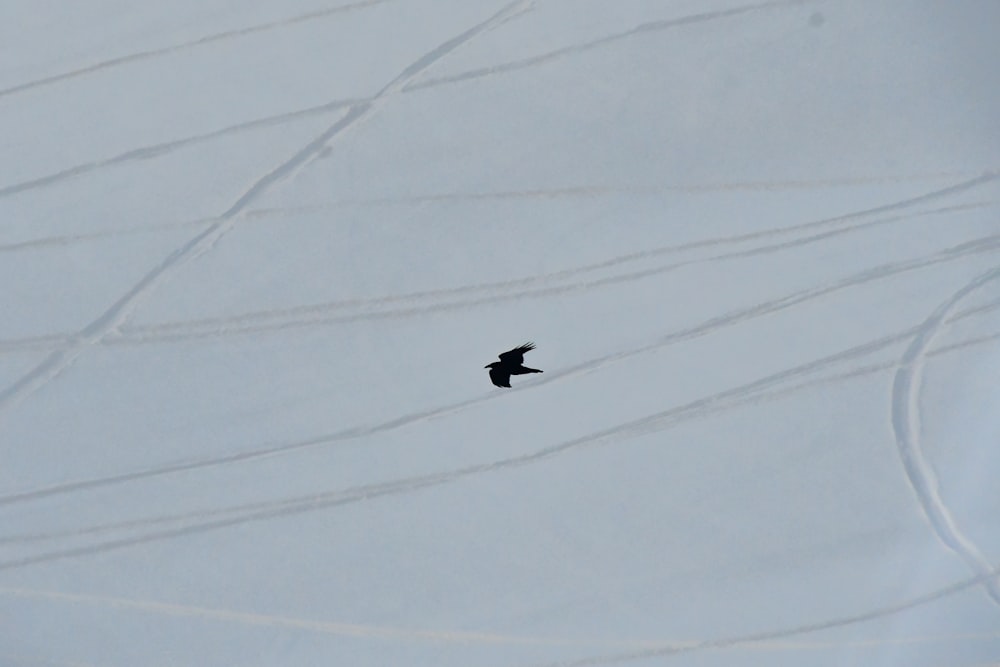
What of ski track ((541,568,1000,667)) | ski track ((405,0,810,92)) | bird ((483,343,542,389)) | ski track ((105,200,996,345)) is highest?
ski track ((405,0,810,92))

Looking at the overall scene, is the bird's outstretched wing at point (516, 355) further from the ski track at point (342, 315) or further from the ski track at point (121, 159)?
the ski track at point (121, 159)

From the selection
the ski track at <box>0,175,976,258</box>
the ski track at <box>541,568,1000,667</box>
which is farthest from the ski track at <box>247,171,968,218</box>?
the ski track at <box>541,568,1000,667</box>

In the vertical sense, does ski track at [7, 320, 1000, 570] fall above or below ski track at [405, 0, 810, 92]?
below

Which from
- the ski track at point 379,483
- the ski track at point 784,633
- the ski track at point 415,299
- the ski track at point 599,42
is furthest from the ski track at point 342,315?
the ski track at point 784,633

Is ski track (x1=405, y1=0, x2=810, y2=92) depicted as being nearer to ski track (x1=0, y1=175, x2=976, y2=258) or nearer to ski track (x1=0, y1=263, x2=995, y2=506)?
ski track (x1=0, y1=175, x2=976, y2=258)

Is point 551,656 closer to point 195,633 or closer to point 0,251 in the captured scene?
point 195,633

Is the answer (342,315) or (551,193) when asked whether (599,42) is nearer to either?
(551,193)
